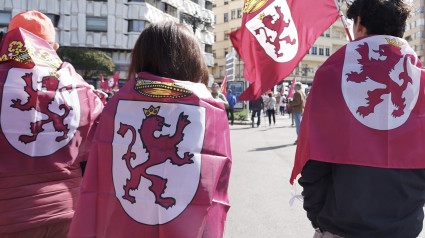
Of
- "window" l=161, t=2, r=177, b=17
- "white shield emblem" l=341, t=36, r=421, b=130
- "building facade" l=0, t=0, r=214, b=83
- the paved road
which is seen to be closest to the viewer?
"white shield emblem" l=341, t=36, r=421, b=130

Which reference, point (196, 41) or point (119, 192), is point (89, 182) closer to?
point (119, 192)

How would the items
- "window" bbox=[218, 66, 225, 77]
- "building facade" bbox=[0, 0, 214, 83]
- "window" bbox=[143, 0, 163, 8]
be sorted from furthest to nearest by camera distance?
"window" bbox=[218, 66, 225, 77], "window" bbox=[143, 0, 163, 8], "building facade" bbox=[0, 0, 214, 83]

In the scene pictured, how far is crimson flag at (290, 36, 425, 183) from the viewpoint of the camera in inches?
69.8

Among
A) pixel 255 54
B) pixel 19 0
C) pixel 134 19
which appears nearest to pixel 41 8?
pixel 19 0

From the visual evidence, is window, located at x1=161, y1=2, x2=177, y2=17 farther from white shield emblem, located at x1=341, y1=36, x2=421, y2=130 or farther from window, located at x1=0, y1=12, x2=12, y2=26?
white shield emblem, located at x1=341, y1=36, x2=421, y2=130

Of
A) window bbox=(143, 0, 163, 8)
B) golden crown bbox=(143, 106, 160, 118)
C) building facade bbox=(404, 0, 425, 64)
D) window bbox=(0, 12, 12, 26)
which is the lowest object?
golden crown bbox=(143, 106, 160, 118)

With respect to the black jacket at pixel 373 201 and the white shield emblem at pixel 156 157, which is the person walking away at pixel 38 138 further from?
the black jacket at pixel 373 201

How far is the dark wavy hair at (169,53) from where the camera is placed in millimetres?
1812

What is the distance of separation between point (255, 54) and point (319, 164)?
4.43 feet

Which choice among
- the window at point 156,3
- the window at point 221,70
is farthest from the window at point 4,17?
the window at point 221,70

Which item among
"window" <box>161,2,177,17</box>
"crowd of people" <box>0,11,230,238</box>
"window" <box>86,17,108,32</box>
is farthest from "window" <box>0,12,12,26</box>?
"crowd of people" <box>0,11,230,238</box>

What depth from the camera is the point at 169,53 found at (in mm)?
1801

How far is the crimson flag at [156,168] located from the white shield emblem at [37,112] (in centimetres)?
53

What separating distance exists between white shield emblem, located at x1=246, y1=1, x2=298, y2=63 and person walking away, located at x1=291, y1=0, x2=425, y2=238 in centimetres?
107
